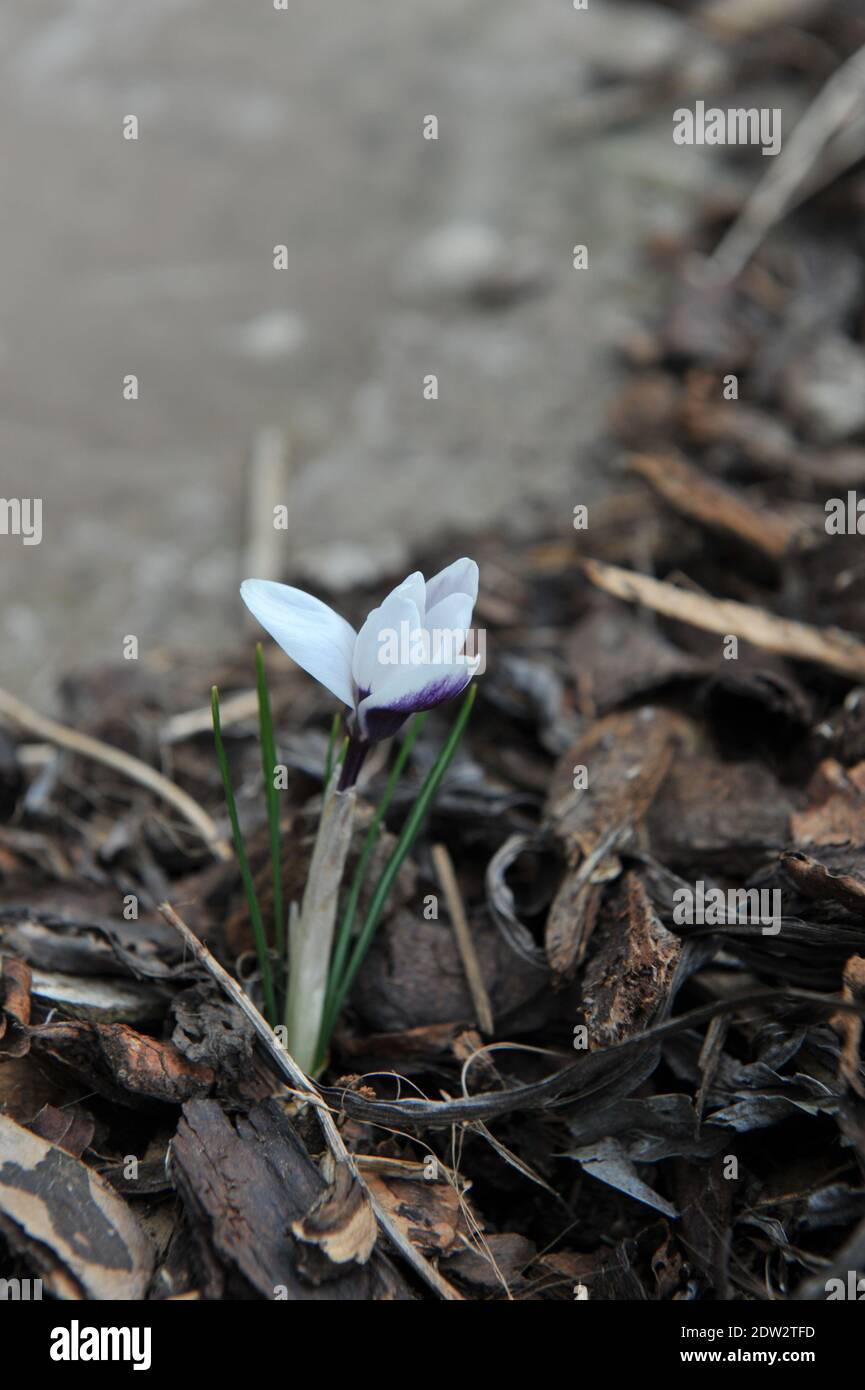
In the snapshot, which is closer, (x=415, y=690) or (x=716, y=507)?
(x=415, y=690)

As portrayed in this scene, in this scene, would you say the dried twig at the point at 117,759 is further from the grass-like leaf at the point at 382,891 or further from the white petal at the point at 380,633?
the white petal at the point at 380,633

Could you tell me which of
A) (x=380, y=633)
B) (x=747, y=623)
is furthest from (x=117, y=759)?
(x=747, y=623)

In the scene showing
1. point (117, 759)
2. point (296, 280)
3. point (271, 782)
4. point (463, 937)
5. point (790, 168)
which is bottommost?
point (463, 937)

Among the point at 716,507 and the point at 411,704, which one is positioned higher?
the point at 716,507

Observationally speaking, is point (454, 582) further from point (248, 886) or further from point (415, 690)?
point (248, 886)

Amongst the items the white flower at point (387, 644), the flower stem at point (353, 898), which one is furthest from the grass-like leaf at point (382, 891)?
the white flower at point (387, 644)

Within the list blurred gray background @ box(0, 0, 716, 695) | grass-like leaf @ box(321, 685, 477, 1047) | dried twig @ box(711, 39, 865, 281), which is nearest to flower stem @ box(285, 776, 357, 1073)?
grass-like leaf @ box(321, 685, 477, 1047)

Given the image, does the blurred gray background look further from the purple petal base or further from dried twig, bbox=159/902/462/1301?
the purple petal base
